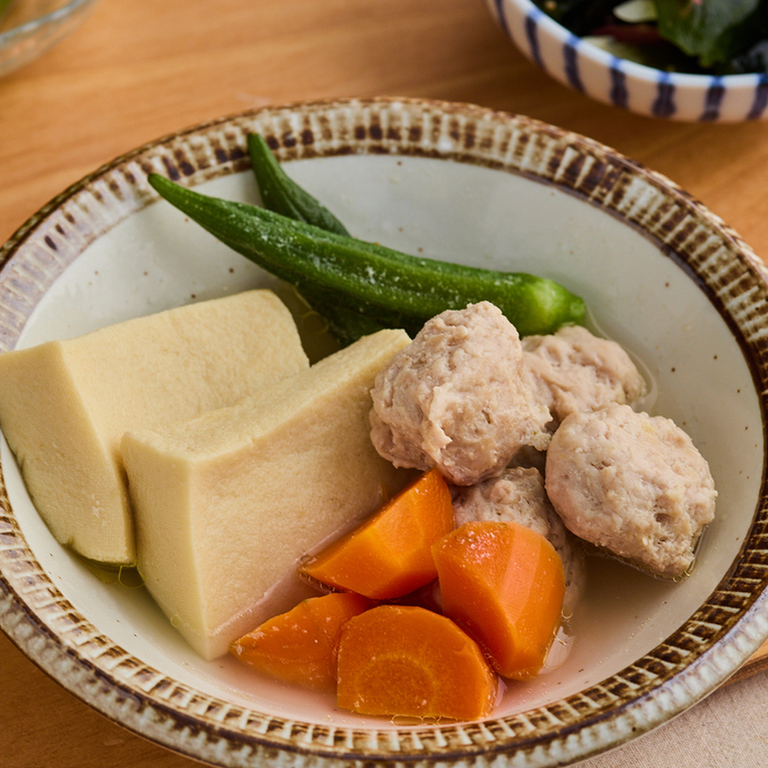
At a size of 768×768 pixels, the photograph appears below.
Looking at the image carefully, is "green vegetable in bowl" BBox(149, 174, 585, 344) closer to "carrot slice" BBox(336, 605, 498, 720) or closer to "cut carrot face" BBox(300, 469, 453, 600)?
"cut carrot face" BBox(300, 469, 453, 600)

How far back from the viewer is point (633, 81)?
92.1 inches

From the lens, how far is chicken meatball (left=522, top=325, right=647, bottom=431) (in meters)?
1.89

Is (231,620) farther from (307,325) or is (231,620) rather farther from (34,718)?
(307,325)

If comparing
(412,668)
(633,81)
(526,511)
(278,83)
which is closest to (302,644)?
(412,668)

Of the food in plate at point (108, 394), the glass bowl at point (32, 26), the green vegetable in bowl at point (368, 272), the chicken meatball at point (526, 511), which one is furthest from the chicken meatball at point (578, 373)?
the glass bowl at point (32, 26)

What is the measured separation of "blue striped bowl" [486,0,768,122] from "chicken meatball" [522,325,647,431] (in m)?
0.82

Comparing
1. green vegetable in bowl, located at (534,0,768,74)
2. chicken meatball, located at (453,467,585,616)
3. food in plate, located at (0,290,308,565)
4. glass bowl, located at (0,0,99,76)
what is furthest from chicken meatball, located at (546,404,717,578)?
glass bowl, located at (0,0,99,76)

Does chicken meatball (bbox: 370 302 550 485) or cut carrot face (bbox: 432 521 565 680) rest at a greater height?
chicken meatball (bbox: 370 302 550 485)

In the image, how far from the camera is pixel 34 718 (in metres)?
1.59

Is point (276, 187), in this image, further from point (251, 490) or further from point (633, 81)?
point (633, 81)

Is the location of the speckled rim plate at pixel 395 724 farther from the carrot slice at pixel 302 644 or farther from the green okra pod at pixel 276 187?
the carrot slice at pixel 302 644

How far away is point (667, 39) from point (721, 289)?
1.04 m

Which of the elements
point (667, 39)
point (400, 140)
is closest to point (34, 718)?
point (400, 140)

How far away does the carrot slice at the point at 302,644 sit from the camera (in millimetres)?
1630
